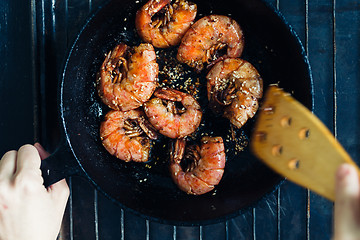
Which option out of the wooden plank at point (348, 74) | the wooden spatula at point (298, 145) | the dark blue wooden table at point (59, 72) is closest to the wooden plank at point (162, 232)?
the dark blue wooden table at point (59, 72)

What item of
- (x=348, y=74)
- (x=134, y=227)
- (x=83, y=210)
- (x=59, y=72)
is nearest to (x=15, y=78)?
(x=59, y=72)

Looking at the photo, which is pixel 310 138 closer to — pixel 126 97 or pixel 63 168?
pixel 126 97

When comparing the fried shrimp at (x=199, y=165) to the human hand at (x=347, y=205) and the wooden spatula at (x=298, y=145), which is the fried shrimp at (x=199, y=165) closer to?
the wooden spatula at (x=298, y=145)

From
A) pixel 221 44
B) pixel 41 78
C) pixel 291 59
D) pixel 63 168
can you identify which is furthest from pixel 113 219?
pixel 291 59

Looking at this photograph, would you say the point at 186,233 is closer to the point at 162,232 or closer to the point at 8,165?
the point at 162,232

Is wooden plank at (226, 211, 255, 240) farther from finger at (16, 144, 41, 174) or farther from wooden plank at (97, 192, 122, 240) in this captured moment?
finger at (16, 144, 41, 174)
